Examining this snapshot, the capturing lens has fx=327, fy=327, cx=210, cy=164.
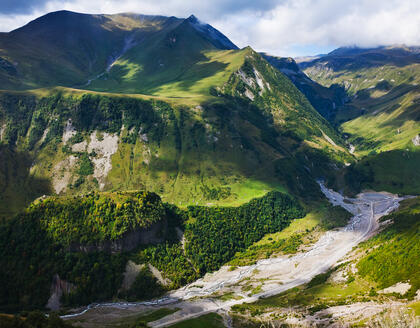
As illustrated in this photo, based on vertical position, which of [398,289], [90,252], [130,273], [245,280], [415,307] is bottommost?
[245,280]

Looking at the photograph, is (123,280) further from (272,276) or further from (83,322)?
(272,276)

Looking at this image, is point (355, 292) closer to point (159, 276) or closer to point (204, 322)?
point (204, 322)

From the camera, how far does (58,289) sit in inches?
5522

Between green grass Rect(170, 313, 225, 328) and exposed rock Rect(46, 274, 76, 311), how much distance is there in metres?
54.3

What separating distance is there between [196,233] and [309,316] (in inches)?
3565

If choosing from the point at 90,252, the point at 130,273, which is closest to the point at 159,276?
the point at 130,273

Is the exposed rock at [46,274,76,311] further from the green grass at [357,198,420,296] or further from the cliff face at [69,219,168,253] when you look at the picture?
the green grass at [357,198,420,296]

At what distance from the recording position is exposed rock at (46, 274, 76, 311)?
138 meters

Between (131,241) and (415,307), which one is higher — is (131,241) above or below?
above

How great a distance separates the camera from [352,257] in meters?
163

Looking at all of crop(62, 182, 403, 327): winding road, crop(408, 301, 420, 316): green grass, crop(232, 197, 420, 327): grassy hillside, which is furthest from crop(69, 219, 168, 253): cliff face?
crop(408, 301, 420, 316): green grass

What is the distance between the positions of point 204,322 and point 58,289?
220ft

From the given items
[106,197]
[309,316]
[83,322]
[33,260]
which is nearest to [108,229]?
[106,197]

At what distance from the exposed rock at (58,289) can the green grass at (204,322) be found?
5428cm
